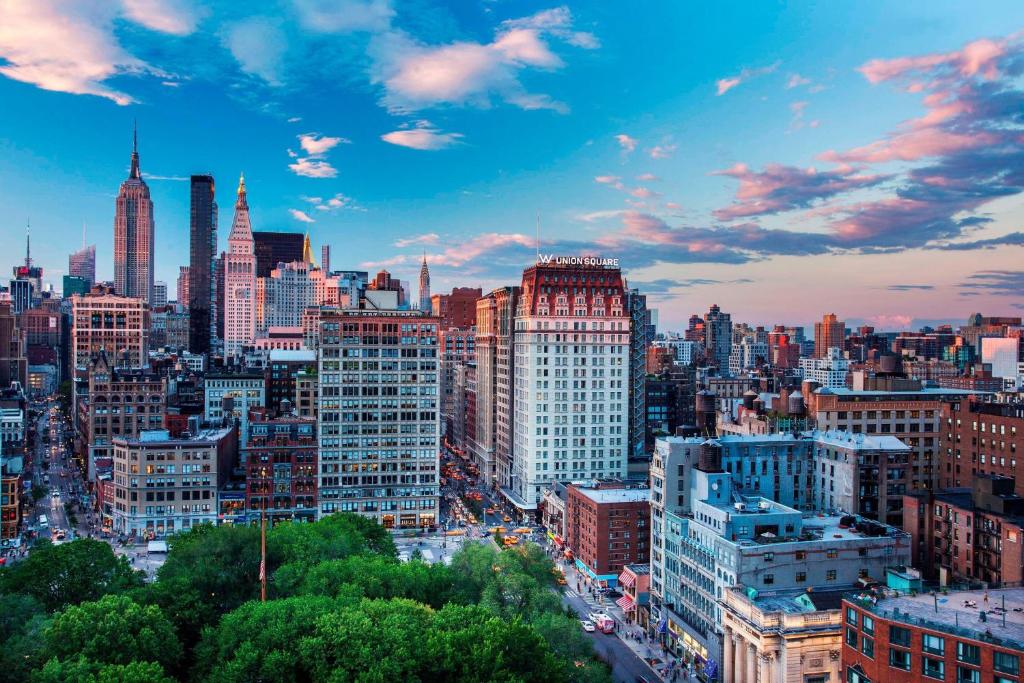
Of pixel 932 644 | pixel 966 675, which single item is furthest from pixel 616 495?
pixel 966 675

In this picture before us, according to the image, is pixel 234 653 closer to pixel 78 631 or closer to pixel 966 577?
pixel 78 631

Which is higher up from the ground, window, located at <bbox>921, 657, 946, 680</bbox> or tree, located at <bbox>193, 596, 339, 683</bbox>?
window, located at <bbox>921, 657, 946, 680</bbox>

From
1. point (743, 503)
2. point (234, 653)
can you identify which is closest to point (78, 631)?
point (234, 653)

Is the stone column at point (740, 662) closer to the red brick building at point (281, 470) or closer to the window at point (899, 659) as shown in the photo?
the window at point (899, 659)

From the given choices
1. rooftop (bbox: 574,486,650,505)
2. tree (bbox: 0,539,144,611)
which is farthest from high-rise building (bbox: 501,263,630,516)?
tree (bbox: 0,539,144,611)

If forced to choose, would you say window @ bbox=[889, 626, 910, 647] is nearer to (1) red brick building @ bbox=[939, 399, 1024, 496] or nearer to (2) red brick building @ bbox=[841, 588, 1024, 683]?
(2) red brick building @ bbox=[841, 588, 1024, 683]

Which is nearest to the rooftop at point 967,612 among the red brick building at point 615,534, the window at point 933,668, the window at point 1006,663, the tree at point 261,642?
the window at point 1006,663

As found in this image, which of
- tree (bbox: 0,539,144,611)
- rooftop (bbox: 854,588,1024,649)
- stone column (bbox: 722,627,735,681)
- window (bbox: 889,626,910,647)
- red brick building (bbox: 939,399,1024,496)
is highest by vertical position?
red brick building (bbox: 939,399,1024,496)
